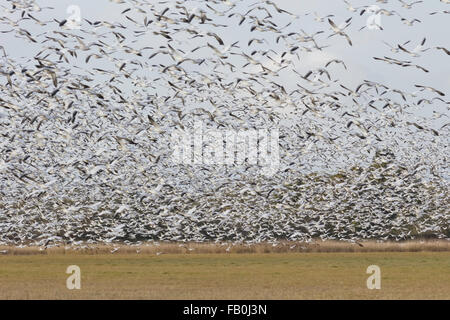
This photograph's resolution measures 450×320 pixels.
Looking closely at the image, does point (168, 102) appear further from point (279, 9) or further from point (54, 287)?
point (54, 287)

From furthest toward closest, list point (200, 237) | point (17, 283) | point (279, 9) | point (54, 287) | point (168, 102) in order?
point (200, 237) < point (17, 283) < point (54, 287) < point (168, 102) < point (279, 9)

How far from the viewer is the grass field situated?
35.8 meters

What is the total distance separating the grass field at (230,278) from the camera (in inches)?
1407

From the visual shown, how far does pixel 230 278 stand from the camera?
149 feet

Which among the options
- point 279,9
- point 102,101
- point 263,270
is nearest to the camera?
point 279,9

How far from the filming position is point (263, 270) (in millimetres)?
51938

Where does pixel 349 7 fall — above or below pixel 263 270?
above

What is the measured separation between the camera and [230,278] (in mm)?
45312

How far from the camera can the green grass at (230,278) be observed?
35.8 meters

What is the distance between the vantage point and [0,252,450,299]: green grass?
117ft
